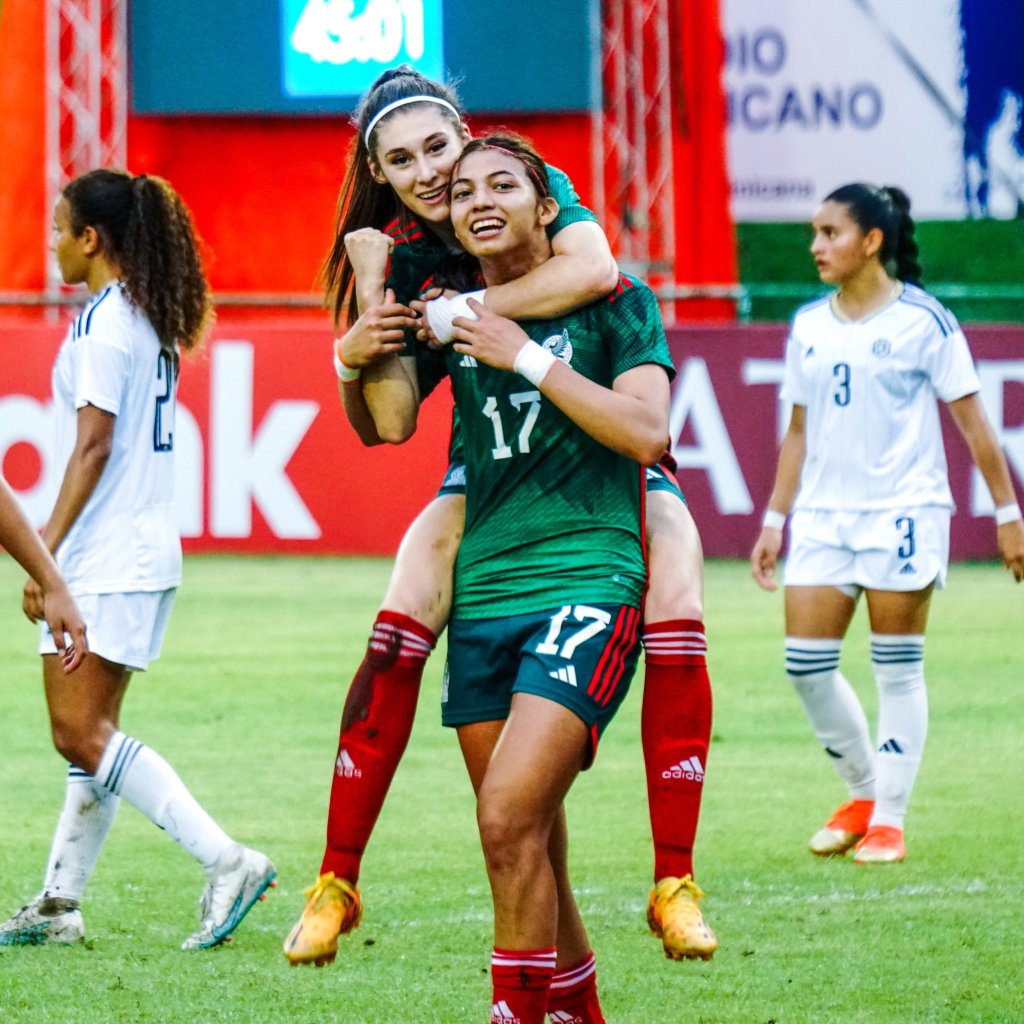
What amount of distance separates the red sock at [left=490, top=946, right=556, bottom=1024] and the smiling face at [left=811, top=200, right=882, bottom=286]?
139 inches

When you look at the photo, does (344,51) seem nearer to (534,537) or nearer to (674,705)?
(534,537)

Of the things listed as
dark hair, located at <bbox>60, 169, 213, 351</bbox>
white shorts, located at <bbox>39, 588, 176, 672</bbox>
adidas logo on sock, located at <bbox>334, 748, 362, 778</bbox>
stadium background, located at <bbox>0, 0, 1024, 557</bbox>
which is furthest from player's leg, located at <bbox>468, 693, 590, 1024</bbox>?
stadium background, located at <bbox>0, 0, 1024, 557</bbox>

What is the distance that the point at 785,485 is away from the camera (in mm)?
7488

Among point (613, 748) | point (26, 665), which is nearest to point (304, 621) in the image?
point (26, 665)

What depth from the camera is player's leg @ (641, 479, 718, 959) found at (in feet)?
14.1

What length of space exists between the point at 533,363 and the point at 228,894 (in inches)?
86.9

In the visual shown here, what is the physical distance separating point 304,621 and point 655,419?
8516mm

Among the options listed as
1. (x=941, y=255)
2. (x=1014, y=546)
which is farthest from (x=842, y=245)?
(x=941, y=255)

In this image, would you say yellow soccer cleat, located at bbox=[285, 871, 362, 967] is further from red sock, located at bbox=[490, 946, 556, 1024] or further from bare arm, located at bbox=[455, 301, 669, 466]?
bare arm, located at bbox=[455, 301, 669, 466]

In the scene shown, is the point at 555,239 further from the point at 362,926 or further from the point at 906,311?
the point at 906,311

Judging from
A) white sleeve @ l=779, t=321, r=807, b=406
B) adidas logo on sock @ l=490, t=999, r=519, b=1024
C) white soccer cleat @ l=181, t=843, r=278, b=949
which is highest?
white sleeve @ l=779, t=321, r=807, b=406

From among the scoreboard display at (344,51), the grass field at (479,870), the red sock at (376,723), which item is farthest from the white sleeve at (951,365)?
the scoreboard display at (344,51)

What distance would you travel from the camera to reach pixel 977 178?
20.6 m

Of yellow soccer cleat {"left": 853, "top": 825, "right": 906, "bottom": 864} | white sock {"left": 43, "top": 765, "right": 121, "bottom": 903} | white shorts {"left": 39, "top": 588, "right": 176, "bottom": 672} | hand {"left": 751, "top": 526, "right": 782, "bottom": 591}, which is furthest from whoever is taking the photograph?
hand {"left": 751, "top": 526, "right": 782, "bottom": 591}
